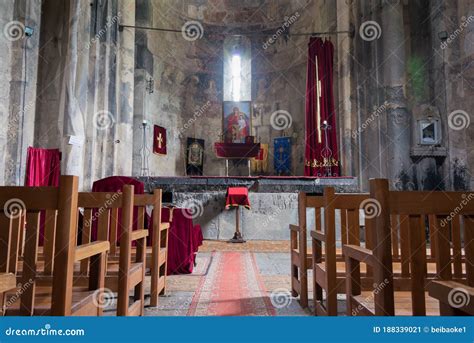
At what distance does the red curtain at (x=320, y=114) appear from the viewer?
9.17 meters

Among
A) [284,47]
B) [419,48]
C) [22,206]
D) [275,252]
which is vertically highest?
[284,47]

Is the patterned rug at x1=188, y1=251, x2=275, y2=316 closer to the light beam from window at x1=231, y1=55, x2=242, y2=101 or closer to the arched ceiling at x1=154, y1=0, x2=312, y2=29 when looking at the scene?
the light beam from window at x1=231, y1=55, x2=242, y2=101

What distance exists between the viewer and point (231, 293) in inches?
109

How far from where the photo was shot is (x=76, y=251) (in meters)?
1.21

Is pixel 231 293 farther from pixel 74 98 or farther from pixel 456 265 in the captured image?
pixel 74 98

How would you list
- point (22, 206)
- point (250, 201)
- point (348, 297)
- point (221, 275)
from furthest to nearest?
point (250, 201) → point (221, 275) → point (348, 297) → point (22, 206)

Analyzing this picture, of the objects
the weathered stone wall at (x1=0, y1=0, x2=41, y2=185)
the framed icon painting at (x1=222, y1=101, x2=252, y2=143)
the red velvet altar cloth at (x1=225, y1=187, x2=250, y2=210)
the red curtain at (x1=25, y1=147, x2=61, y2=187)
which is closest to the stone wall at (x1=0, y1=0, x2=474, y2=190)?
the weathered stone wall at (x1=0, y1=0, x2=41, y2=185)

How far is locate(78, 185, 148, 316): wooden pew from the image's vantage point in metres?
1.81

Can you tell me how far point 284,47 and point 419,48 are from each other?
659cm

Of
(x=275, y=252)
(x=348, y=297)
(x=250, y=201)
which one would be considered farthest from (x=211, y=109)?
(x=348, y=297)

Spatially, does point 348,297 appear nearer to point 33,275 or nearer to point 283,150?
point 33,275

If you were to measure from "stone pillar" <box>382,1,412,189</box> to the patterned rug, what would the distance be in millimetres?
4251

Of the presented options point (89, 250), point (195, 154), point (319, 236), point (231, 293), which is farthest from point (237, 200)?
point (195, 154)

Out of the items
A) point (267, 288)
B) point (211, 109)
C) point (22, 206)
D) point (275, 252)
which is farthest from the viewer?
point (211, 109)
